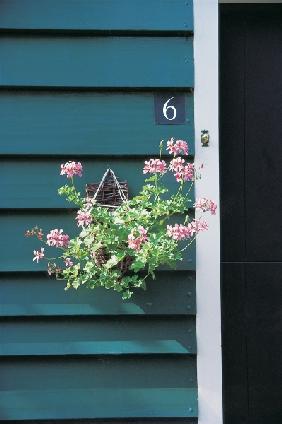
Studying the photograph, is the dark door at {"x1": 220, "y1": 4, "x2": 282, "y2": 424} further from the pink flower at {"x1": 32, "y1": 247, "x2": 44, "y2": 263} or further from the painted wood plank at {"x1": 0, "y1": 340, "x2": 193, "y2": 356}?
the pink flower at {"x1": 32, "y1": 247, "x2": 44, "y2": 263}

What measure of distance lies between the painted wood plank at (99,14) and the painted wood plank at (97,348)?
137cm

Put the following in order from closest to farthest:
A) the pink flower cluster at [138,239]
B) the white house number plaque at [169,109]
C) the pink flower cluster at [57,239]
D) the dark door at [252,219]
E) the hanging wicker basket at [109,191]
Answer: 1. the pink flower cluster at [138,239]
2. the pink flower cluster at [57,239]
3. the hanging wicker basket at [109,191]
4. the white house number plaque at [169,109]
5. the dark door at [252,219]

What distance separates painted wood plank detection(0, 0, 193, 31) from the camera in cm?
267

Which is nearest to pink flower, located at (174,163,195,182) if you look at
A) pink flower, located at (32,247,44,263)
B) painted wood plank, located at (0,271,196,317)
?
painted wood plank, located at (0,271,196,317)

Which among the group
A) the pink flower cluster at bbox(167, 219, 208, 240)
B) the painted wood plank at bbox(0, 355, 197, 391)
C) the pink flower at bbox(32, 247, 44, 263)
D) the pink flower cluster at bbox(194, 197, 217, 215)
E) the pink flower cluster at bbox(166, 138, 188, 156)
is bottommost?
the painted wood plank at bbox(0, 355, 197, 391)

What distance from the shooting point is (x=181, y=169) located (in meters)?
2.46

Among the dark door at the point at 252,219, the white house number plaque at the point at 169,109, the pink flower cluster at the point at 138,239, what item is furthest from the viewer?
the dark door at the point at 252,219

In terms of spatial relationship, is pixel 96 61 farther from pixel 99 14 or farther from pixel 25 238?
pixel 25 238

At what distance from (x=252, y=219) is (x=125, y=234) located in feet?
2.34

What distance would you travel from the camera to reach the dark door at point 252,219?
2.85 m

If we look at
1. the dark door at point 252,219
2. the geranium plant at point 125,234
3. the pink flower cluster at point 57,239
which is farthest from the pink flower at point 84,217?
the dark door at point 252,219

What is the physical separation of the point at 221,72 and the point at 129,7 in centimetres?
52

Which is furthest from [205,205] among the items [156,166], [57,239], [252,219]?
[57,239]

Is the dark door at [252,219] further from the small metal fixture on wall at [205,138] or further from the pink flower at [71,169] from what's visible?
the pink flower at [71,169]
